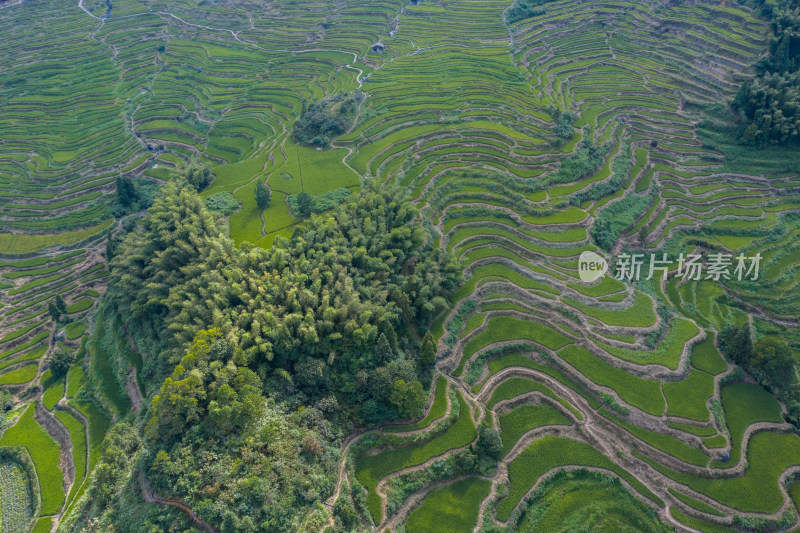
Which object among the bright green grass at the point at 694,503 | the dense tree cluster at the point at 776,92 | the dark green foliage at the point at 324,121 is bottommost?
the bright green grass at the point at 694,503

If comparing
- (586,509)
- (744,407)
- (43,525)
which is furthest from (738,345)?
(43,525)

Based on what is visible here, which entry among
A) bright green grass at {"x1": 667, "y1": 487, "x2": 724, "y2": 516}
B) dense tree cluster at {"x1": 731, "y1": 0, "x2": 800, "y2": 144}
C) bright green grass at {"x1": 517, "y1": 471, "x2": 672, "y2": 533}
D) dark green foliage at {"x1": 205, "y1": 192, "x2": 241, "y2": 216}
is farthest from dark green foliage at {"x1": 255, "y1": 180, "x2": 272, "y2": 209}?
dense tree cluster at {"x1": 731, "y1": 0, "x2": 800, "y2": 144}

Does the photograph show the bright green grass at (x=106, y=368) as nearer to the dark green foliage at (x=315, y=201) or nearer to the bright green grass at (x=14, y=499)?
the bright green grass at (x=14, y=499)

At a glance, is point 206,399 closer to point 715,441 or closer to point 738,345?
point 715,441

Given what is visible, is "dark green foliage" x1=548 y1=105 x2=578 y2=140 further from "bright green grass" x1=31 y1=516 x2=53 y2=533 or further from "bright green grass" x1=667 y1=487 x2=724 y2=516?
"bright green grass" x1=31 y1=516 x2=53 y2=533

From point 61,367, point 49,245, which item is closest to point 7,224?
point 49,245

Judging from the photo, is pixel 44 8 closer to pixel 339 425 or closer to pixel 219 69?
pixel 219 69

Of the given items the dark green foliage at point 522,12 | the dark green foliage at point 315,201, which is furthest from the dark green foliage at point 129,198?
the dark green foliage at point 522,12
